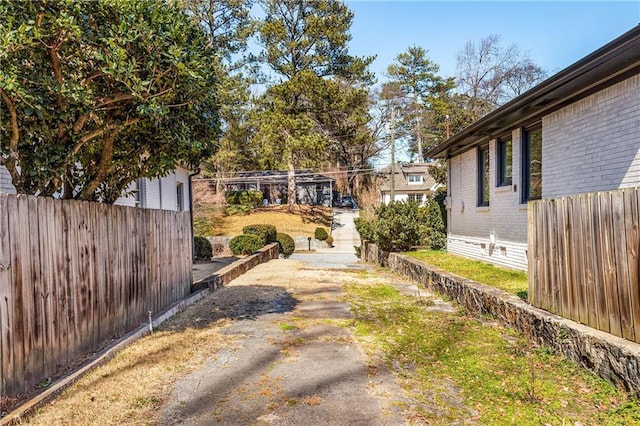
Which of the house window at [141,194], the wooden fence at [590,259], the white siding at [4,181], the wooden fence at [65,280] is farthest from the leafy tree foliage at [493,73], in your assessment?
the white siding at [4,181]

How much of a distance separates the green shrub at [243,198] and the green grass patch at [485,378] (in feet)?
98.6

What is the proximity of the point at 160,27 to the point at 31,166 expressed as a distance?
1.98 meters

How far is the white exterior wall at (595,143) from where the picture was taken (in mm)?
5930

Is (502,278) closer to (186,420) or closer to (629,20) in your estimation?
(186,420)

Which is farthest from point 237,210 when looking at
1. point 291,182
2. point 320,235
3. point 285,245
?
point 285,245

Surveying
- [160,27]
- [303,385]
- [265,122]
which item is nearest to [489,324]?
[303,385]

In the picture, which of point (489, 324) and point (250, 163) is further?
point (250, 163)

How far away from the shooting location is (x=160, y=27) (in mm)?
4336

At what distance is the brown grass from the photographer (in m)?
3.09

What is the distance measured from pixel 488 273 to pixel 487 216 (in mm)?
2665

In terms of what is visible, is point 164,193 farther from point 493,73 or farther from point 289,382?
point 493,73

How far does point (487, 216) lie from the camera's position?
1080cm

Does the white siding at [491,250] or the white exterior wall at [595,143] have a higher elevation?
the white exterior wall at [595,143]

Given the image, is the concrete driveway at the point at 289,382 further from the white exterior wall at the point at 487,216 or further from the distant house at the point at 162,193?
the white exterior wall at the point at 487,216
